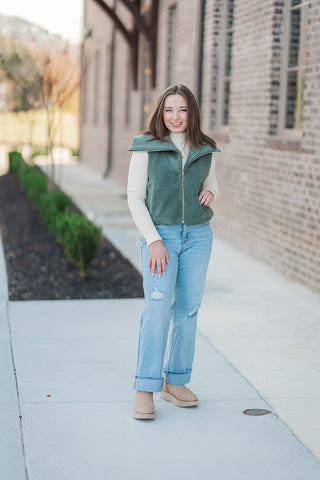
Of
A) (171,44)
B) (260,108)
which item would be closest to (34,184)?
(171,44)

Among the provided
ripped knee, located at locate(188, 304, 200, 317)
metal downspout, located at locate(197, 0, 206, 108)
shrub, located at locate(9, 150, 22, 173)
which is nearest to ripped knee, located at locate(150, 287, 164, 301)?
ripped knee, located at locate(188, 304, 200, 317)

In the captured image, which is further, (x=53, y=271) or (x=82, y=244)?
(x=53, y=271)

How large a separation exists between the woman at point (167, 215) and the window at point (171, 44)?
10.6m

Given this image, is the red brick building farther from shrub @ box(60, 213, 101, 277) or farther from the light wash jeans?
the light wash jeans

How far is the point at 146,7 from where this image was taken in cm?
1670

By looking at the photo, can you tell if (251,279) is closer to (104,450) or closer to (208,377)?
(208,377)

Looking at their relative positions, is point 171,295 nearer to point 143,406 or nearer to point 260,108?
point 143,406

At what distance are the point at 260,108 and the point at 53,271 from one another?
3.15 meters

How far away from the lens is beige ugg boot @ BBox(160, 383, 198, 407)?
447 cm

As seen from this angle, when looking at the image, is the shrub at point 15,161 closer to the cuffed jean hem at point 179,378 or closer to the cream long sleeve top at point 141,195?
the cuffed jean hem at point 179,378

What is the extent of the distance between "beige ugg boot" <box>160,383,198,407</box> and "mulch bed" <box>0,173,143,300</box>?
292cm

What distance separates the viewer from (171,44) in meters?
14.8

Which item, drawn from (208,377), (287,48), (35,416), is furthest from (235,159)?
(35,416)

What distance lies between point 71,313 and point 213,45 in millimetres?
6080
